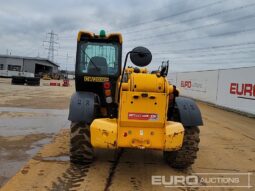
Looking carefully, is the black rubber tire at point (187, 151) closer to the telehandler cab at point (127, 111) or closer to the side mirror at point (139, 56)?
the telehandler cab at point (127, 111)

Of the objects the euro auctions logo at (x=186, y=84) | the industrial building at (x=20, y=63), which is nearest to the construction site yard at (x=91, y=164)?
the euro auctions logo at (x=186, y=84)

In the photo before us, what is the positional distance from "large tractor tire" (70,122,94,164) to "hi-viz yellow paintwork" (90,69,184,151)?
0.48m

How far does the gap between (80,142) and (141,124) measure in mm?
1208

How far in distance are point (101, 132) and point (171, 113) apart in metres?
1.78

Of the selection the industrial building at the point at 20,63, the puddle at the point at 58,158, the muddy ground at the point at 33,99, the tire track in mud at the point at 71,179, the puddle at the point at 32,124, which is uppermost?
the industrial building at the point at 20,63

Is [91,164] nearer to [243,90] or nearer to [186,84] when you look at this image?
[243,90]

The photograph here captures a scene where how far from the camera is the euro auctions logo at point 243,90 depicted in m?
18.9

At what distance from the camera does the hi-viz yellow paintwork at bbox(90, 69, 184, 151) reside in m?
6.34

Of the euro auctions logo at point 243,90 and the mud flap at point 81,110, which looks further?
the euro auctions logo at point 243,90

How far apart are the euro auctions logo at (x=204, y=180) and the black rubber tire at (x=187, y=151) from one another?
0.29 metres

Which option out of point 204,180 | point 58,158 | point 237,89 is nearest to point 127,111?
point 204,180

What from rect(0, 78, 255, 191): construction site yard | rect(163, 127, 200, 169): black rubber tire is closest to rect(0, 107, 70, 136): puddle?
rect(0, 78, 255, 191): construction site yard

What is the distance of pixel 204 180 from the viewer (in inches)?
265

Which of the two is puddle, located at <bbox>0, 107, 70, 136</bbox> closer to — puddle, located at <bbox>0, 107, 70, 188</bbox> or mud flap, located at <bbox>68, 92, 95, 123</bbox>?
puddle, located at <bbox>0, 107, 70, 188</bbox>
